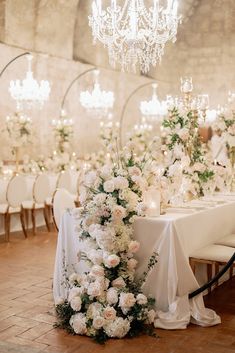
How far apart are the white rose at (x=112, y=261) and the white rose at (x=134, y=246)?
0.16m

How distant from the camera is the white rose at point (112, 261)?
3.98 m

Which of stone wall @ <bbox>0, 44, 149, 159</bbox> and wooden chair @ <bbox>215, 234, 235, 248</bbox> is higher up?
stone wall @ <bbox>0, 44, 149, 159</bbox>

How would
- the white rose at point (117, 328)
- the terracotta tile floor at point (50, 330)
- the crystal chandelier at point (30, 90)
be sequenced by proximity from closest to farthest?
1. the terracotta tile floor at point (50, 330)
2. the white rose at point (117, 328)
3. the crystal chandelier at point (30, 90)

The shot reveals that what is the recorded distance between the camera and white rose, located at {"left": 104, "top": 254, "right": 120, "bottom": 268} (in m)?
3.98

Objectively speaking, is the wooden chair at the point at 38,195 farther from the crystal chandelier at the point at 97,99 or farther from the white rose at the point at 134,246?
the white rose at the point at 134,246

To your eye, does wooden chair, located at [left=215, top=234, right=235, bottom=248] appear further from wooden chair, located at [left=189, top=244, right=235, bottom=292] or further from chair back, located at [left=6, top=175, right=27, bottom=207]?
chair back, located at [left=6, top=175, right=27, bottom=207]

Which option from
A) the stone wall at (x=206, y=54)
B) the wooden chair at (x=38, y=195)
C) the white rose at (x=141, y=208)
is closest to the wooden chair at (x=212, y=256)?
the white rose at (x=141, y=208)

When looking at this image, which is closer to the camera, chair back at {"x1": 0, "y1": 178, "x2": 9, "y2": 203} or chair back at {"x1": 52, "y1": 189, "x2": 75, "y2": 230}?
chair back at {"x1": 52, "y1": 189, "x2": 75, "y2": 230}

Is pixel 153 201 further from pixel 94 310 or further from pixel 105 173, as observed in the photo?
pixel 94 310

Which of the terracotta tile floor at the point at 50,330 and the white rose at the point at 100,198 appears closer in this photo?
the terracotta tile floor at the point at 50,330

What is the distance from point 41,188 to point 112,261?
16.1ft

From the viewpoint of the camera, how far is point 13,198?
317 inches

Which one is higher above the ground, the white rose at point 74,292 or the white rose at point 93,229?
the white rose at point 93,229

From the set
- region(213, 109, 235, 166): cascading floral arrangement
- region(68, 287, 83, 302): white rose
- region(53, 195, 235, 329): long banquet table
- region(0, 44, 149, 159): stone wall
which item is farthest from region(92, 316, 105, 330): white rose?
region(0, 44, 149, 159): stone wall
